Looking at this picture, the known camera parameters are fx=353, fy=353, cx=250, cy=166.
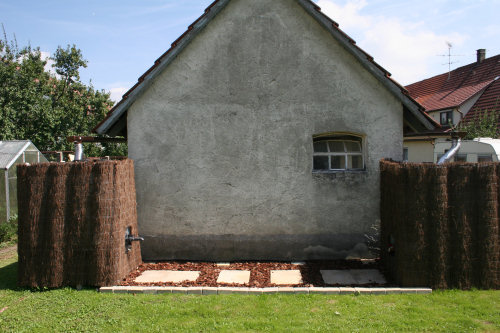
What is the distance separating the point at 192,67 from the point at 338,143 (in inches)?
152

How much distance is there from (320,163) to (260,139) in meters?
1.58

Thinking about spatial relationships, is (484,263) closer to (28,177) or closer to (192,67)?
(192,67)

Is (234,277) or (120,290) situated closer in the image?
(120,290)

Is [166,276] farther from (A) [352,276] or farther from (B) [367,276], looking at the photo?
(B) [367,276]

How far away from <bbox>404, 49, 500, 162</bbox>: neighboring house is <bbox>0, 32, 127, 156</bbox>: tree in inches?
702

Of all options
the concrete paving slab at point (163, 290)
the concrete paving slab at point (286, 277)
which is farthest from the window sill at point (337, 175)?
the concrete paving slab at point (163, 290)

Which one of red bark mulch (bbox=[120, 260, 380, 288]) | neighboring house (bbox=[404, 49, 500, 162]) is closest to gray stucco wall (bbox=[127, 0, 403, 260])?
red bark mulch (bbox=[120, 260, 380, 288])

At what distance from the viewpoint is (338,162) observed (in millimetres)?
8430

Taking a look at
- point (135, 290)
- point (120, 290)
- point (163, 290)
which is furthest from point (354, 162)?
point (120, 290)

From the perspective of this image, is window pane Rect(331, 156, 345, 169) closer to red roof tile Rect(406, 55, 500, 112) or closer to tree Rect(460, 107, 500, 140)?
tree Rect(460, 107, 500, 140)

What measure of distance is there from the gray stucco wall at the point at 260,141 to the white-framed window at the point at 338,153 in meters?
0.40

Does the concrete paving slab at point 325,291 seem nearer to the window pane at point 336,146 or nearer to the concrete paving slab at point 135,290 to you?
the concrete paving slab at point 135,290

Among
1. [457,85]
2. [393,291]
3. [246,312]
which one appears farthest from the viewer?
[457,85]

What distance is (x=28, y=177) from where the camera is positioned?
21.5 feet
